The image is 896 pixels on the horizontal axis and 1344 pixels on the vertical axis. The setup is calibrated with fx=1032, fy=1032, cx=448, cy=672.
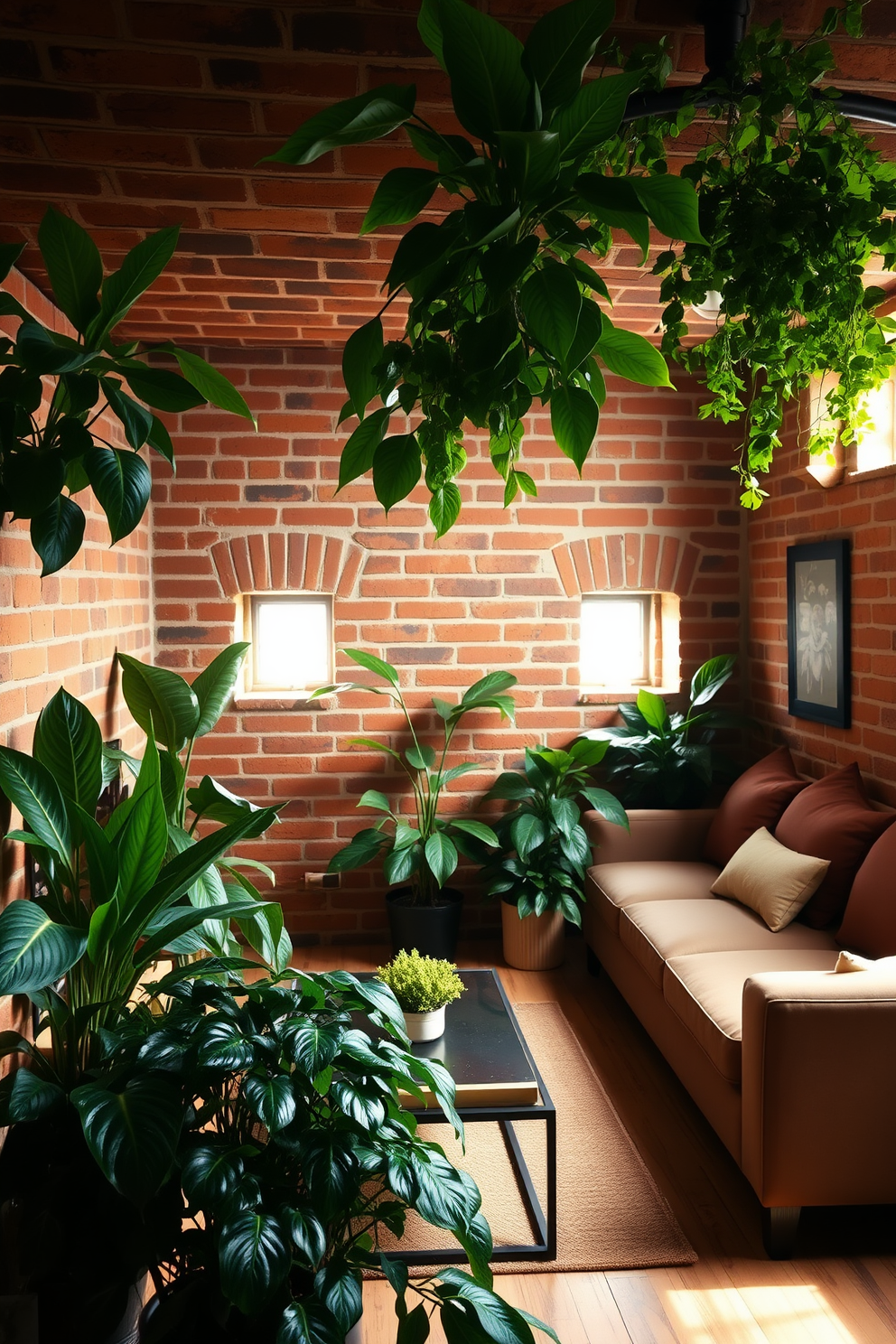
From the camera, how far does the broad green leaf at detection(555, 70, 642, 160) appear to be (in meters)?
0.85

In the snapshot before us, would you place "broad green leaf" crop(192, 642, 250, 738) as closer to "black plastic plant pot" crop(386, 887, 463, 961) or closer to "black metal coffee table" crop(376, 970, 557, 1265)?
"black metal coffee table" crop(376, 970, 557, 1265)

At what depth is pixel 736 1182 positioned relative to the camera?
264 cm

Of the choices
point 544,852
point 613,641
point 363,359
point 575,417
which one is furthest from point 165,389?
point 613,641

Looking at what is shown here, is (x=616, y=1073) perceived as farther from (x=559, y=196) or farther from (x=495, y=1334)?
(x=559, y=196)

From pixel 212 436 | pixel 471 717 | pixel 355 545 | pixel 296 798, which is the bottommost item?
pixel 296 798

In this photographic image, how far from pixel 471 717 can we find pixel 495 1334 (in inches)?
117

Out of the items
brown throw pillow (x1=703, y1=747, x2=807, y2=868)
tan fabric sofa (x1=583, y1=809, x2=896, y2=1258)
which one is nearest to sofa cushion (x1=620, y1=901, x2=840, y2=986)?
tan fabric sofa (x1=583, y1=809, x2=896, y2=1258)

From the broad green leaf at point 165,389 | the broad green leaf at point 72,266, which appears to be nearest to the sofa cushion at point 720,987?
the broad green leaf at point 165,389

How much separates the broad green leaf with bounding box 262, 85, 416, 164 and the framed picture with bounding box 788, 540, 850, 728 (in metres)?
2.95

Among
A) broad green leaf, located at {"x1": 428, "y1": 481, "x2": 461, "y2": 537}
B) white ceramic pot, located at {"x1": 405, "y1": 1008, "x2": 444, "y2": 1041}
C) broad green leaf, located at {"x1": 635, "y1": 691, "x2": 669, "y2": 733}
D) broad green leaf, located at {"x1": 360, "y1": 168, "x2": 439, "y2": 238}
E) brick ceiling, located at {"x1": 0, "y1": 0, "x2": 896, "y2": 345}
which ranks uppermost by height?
brick ceiling, located at {"x1": 0, "y1": 0, "x2": 896, "y2": 345}

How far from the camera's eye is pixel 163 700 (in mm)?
3012

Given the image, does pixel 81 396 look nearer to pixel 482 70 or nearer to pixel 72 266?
pixel 72 266

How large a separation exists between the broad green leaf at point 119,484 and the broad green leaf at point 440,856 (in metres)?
2.30

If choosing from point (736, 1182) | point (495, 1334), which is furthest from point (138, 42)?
point (736, 1182)
